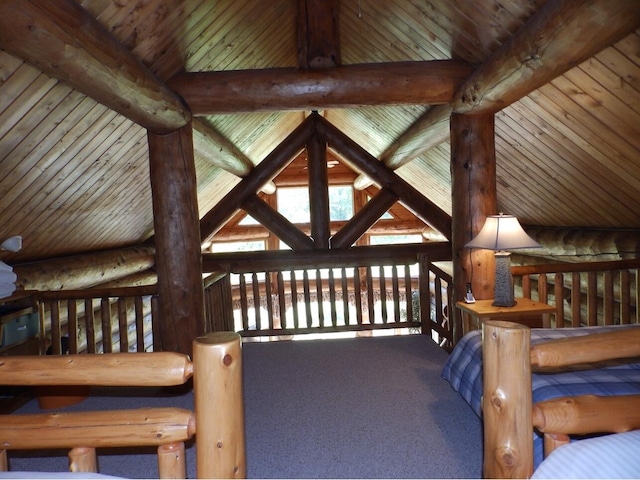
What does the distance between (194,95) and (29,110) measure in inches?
43.2

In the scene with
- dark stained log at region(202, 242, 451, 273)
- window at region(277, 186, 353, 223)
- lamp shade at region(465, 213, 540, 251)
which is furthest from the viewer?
window at region(277, 186, 353, 223)

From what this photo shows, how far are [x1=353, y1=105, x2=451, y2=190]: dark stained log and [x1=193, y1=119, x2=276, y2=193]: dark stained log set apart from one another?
80.9 inches

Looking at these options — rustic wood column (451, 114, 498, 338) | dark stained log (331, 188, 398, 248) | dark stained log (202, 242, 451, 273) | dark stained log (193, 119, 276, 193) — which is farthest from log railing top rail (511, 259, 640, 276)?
dark stained log (193, 119, 276, 193)

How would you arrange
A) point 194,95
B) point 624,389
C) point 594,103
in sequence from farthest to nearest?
point 194,95
point 594,103
point 624,389

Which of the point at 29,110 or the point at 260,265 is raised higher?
the point at 29,110

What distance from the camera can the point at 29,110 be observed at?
2.62m

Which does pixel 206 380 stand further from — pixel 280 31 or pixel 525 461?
pixel 280 31

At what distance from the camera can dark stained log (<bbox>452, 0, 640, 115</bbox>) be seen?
5.80 ft

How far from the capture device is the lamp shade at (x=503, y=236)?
2.74 metres

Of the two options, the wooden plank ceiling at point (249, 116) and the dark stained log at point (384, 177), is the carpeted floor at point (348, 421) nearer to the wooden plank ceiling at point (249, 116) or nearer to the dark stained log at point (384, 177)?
the wooden plank ceiling at point (249, 116)

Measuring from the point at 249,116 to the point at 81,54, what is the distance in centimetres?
341

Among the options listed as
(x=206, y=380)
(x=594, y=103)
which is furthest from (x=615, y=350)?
(x=594, y=103)

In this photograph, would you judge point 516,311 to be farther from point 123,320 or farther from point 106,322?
point 106,322

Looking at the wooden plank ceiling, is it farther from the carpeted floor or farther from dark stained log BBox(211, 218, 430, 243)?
dark stained log BBox(211, 218, 430, 243)
